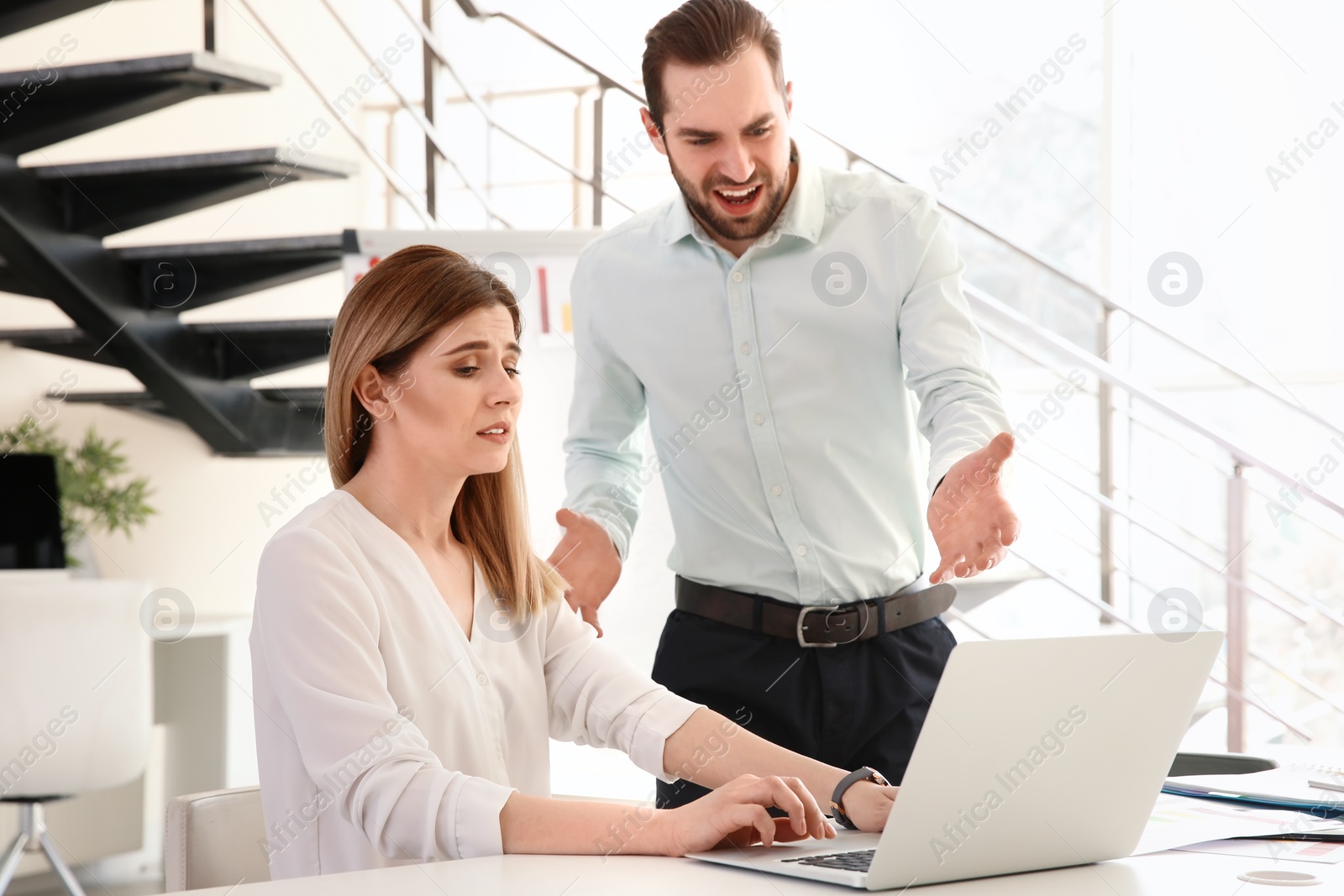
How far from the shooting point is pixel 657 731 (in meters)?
1.33

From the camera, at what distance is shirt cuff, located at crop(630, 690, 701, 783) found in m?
1.33

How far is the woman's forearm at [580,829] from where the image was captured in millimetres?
1029

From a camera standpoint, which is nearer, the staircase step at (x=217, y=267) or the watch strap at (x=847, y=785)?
the watch strap at (x=847, y=785)

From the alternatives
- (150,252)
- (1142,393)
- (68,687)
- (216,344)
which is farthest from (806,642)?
(216,344)

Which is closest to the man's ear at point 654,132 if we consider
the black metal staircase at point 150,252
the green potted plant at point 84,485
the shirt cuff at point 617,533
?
the shirt cuff at point 617,533

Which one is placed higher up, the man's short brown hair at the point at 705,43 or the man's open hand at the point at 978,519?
the man's short brown hair at the point at 705,43

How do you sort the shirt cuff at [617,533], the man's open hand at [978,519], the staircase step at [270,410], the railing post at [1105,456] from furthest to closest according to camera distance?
the staircase step at [270,410] → the railing post at [1105,456] → the shirt cuff at [617,533] → the man's open hand at [978,519]

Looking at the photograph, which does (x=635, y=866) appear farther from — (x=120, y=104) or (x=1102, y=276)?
(x=1102, y=276)

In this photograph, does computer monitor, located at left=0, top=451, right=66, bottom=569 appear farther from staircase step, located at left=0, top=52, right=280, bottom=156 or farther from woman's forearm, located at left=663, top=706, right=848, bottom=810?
woman's forearm, located at left=663, top=706, right=848, bottom=810

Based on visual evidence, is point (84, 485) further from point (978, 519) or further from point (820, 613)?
point (978, 519)

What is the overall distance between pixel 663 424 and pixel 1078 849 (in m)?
0.89

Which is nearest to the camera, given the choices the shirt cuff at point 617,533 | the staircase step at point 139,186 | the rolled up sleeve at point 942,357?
the rolled up sleeve at point 942,357

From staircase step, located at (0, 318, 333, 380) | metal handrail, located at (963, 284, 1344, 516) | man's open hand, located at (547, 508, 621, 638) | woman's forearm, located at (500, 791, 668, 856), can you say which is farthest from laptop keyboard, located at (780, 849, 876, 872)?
staircase step, located at (0, 318, 333, 380)

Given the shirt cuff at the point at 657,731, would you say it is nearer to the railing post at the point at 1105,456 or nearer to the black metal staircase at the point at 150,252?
the black metal staircase at the point at 150,252
